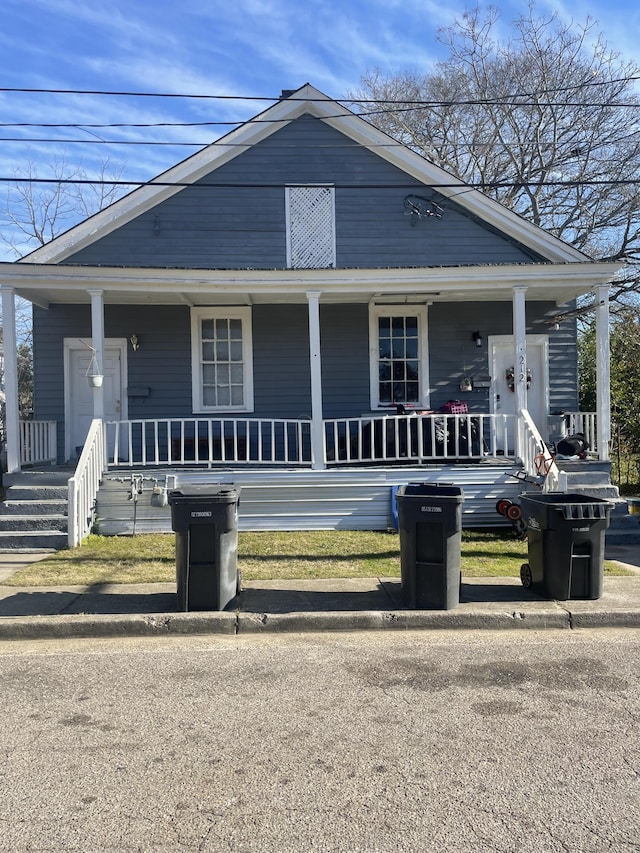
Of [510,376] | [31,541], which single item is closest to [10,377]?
[31,541]

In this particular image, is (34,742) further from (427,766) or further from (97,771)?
(427,766)

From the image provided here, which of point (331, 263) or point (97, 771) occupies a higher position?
point (331, 263)

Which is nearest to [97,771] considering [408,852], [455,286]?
[408,852]

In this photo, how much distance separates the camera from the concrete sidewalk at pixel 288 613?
19.0ft

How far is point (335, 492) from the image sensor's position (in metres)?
10.2

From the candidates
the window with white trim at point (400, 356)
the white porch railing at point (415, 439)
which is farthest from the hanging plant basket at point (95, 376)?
the window with white trim at point (400, 356)

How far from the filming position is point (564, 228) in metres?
22.9

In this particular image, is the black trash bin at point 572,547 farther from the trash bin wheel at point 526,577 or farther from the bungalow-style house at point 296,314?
the bungalow-style house at point 296,314

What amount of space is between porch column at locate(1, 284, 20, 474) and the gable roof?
77.9 inches

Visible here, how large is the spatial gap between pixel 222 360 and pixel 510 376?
220 inches

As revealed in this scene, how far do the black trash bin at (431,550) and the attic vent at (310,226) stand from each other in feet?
23.5

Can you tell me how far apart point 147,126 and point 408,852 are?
428 inches

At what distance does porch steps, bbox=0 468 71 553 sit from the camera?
887cm

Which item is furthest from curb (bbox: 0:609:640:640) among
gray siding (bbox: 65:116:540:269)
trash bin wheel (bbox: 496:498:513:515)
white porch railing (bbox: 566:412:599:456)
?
gray siding (bbox: 65:116:540:269)
